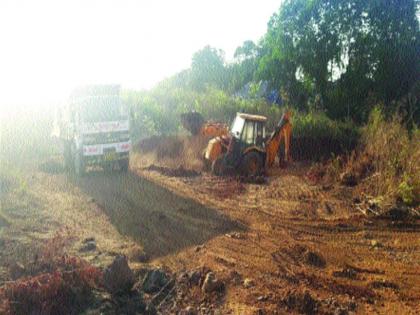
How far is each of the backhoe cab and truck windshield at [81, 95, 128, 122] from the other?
9.09ft

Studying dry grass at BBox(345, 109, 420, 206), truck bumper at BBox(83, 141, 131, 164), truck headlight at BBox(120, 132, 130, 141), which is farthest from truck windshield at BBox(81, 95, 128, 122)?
dry grass at BBox(345, 109, 420, 206)

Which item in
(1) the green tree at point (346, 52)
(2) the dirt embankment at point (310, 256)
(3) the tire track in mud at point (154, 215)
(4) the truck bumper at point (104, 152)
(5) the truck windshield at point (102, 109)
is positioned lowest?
(2) the dirt embankment at point (310, 256)

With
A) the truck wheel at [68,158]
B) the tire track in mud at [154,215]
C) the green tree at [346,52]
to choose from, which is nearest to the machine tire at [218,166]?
the tire track in mud at [154,215]

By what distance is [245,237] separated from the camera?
26.7 ft

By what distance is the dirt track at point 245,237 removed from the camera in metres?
6.05

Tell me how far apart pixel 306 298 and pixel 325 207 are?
184 inches

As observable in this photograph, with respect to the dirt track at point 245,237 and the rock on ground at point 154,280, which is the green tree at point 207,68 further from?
the rock on ground at point 154,280

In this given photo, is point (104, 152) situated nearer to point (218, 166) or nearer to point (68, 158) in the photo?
point (68, 158)

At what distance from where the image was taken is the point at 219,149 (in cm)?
1355

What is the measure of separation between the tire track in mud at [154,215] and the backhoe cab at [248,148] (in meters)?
2.22

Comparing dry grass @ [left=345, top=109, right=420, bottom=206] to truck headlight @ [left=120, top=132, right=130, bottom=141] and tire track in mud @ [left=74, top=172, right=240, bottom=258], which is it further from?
truck headlight @ [left=120, top=132, right=130, bottom=141]

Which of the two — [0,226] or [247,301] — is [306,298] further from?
[0,226]

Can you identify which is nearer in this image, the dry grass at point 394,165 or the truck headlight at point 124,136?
the dry grass at point 394,165

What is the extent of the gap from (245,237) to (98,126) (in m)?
6.03
